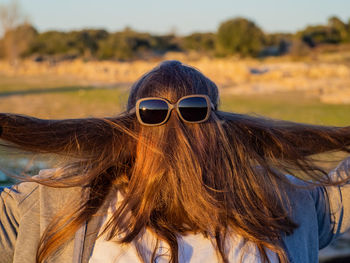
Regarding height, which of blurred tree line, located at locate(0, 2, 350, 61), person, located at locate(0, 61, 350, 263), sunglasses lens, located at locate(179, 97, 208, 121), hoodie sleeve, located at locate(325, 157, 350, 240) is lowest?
hoodie sleeve, located at locate(325, 157, 350, 240)

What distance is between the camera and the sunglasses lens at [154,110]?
1112mm

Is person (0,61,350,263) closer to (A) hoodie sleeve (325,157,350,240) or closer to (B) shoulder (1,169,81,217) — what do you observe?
(B) shoulder (1,169,81,217)

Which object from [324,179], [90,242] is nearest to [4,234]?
[90,242]

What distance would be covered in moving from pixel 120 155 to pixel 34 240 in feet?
1.02

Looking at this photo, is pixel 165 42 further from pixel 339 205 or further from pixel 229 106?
pixel 339 205

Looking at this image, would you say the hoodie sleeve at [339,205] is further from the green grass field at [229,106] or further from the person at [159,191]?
the green grass field at [229,106]

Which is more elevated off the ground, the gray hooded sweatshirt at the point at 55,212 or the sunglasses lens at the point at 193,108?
the sunglasses lens at the point at 193,108

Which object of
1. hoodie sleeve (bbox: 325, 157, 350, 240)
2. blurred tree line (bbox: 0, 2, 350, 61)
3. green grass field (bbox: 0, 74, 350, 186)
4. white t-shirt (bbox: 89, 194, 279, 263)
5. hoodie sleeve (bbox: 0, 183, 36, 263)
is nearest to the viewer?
white t-shirt (bbox: 89, 194, 279, 263)

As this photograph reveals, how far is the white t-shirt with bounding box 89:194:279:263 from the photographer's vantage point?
1026mm

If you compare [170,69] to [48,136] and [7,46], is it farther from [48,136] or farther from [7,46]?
[7,46]

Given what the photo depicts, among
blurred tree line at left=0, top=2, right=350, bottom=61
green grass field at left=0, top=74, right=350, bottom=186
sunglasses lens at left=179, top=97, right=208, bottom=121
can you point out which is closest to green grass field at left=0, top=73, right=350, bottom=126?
green grass field at left=0, top=74, right=350, bottom=186

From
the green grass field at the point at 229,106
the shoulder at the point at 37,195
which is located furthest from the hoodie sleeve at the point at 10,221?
the green grass field at the point at 229,106

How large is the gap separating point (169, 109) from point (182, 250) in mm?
349

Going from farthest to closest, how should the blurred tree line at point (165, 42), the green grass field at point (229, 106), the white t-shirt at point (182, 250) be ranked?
the blurred tree line at point (165, 42), the green grass field at point (229, 106), the white t-shirt at point (182, 250)
